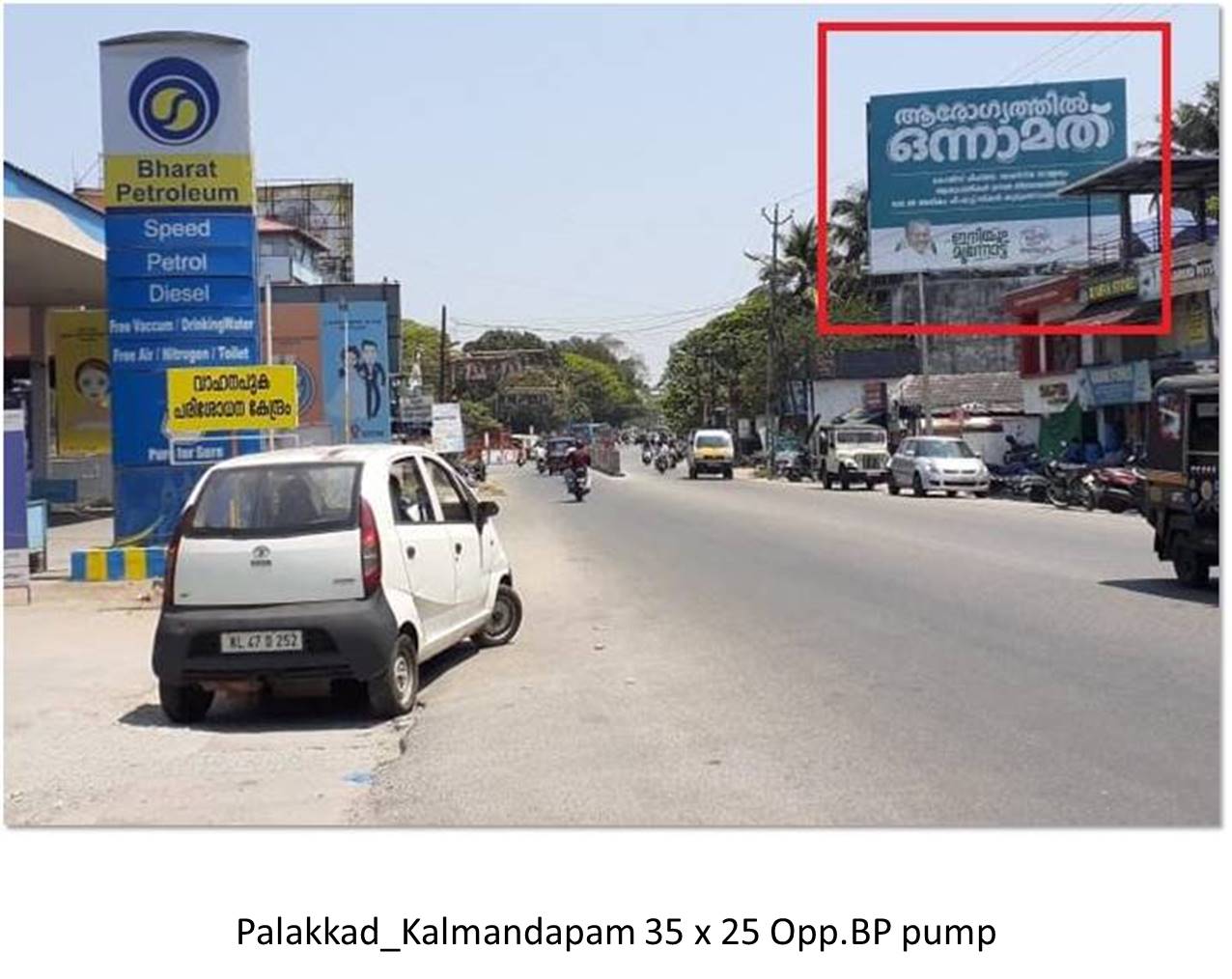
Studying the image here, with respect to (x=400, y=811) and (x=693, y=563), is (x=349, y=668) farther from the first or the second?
(x=693, y=563)

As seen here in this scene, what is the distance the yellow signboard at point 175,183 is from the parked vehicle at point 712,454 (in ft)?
133

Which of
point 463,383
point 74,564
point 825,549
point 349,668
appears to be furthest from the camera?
point 463,383

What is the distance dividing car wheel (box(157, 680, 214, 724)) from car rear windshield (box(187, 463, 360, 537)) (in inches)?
37.8

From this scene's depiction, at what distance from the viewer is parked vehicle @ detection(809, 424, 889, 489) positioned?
4597cm

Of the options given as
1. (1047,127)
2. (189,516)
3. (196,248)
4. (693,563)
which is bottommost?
(693,563)

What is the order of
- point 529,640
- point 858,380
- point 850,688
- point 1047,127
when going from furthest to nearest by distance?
point 858,380 → point 1047,127 → point 529,640 → point 850,688

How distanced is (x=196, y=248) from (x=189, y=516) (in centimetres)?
1102

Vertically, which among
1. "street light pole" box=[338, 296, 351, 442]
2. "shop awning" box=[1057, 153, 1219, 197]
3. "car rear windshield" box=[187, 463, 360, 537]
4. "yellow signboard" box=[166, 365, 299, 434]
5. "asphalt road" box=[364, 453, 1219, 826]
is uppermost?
"shop awning" box=[1057, 153, 1219, 197]

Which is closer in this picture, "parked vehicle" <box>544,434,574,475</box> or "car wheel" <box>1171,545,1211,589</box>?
"car wheel" <box>1171,545,1211,589</box>

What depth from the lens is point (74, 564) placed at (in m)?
18.5

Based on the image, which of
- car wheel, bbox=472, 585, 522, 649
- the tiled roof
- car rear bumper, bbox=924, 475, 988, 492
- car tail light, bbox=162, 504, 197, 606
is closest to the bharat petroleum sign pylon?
car wheel, bbox=472, 585, 522, 649

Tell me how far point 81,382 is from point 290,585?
23250mm

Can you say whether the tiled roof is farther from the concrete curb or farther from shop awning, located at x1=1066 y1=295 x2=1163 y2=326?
the concrete curb

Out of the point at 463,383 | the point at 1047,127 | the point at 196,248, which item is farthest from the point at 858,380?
the point at 196,248
